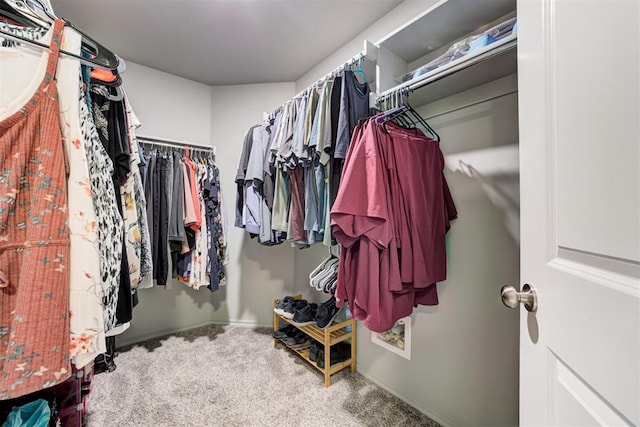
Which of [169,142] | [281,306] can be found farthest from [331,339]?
[169,142]

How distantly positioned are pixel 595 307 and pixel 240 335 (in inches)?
99.8

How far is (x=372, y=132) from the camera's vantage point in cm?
106

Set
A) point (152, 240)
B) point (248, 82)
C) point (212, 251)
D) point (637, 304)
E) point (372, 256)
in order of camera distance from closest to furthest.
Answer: point (637, 304)
point (372, 256)
point (152, 240)
point (212, 251)
point (248, 82)

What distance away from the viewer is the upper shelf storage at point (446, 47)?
0.98 m

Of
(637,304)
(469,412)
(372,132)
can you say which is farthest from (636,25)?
(469,412)

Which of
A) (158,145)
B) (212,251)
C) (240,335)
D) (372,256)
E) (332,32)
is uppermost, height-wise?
(332,32)

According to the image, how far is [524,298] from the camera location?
0.56m

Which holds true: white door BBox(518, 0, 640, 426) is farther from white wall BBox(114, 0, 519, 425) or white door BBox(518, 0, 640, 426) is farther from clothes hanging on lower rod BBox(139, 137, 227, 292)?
clothes hanging on lower rod BBox(139, 137, 227, 292)

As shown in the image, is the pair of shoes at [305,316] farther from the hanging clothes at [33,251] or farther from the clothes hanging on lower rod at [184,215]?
the hanging clothes at [33,251]

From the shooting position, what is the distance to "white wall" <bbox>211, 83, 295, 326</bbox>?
260cm

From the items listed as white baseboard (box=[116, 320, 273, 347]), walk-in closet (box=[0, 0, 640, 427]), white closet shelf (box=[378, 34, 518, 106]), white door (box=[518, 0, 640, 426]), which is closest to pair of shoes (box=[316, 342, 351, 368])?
walk-in closet (box=[0, 0, 640, 427])

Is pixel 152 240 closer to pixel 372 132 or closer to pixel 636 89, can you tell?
pixel 372 132

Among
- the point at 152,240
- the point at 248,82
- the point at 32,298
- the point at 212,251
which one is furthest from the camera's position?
the point at 248,82

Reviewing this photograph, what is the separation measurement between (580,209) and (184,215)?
2.19m
